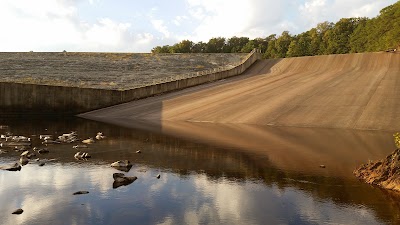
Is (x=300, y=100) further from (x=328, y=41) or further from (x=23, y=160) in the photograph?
(x=328, y=41)

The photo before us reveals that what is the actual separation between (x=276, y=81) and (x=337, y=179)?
1552 inches

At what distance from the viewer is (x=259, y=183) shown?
13.8 m

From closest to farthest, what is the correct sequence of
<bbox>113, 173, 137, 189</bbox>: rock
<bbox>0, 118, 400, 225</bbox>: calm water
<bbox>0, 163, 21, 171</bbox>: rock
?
<bbox>0, 118, 400, 225</bbox>: calm water < <bbox>113, 173, 137, 189</bbox>: rock < <bbox>0, 163, 21, 171</bbox>: rock

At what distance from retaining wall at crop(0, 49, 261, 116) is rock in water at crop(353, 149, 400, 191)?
39.1 metres

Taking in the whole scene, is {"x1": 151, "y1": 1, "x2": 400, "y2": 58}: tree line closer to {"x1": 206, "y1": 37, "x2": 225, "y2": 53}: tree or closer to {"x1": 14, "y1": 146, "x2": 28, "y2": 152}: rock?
{"x1": 206, "y1": 37, "x2": 225, "y2": 53}: tree

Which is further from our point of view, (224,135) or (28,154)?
(224,135)

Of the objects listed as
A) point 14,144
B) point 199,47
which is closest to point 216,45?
point 199,47

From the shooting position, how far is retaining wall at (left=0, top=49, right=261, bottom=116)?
43250mm

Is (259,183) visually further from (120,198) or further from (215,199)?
(120,198)

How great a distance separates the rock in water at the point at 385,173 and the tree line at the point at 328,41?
242 feet

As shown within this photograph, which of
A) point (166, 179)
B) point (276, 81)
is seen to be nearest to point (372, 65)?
point (276, 81)

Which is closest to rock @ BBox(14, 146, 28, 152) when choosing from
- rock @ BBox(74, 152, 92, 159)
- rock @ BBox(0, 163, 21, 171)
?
rock @ BBox(74, 152, 92, 159)

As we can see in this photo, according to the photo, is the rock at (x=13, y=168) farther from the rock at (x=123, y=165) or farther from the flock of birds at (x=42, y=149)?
the rock at (x=123, y=165)

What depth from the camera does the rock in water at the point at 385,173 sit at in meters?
13.0
